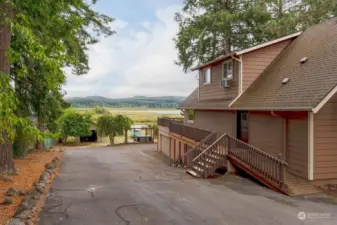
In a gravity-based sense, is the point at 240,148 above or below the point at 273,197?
above

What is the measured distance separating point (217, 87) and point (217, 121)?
6.46ft

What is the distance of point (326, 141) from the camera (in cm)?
945

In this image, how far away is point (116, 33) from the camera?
19781mm

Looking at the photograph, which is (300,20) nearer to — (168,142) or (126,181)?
(168,142)

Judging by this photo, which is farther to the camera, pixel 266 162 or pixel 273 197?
pixel 266 162

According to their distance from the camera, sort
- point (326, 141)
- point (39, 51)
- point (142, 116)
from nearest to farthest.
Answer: point (39, 51) → point (326, 141) → point (142, 116)

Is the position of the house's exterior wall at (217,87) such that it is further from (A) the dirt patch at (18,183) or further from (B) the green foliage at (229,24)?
(A) the dirt patch at (18,183)

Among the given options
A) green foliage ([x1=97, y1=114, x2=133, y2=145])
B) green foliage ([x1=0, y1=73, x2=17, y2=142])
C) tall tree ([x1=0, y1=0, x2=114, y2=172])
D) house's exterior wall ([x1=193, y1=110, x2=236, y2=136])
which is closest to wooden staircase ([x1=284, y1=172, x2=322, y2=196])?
house's exterior wall ([x1=193, y1=110, x2=236, y2=136])

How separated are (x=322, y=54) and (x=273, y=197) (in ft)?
21.0

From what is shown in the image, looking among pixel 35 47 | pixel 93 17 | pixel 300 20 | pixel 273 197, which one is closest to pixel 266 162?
pixel 273 197

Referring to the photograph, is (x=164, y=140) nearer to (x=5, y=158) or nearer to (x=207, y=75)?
(x=207, y=75)

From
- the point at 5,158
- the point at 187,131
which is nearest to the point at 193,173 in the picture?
the point at 187,131

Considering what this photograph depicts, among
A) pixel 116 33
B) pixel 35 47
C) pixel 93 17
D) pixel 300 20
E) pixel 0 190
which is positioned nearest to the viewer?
pixel 35 47

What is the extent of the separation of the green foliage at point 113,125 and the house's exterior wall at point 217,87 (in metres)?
17.6
